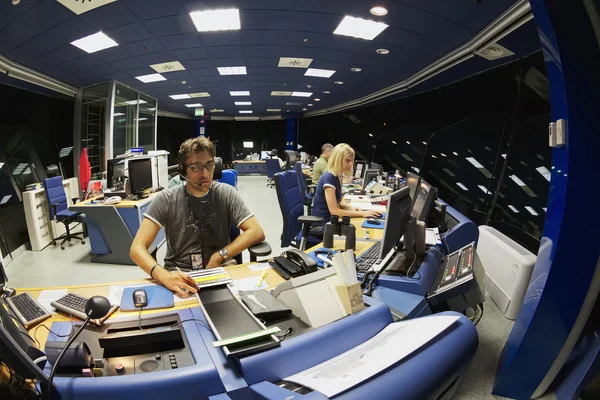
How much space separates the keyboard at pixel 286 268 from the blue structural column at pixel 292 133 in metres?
16.0

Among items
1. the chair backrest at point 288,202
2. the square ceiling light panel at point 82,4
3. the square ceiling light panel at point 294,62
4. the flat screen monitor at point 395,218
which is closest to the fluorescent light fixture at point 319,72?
the square ceiling light panel at point 294,62

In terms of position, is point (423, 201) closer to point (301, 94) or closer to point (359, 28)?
point (359, 28)

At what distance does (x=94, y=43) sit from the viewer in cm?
434

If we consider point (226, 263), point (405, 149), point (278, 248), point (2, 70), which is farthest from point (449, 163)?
point (2, 70)

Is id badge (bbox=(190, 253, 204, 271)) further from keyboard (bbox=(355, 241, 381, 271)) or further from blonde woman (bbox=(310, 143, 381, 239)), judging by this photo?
blonde woman (bbox=(310, 143, 381, 239))

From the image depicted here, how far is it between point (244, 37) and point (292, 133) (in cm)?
1307

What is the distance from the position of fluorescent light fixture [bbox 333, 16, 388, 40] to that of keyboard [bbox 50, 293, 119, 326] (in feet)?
12.3

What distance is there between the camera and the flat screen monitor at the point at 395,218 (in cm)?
164

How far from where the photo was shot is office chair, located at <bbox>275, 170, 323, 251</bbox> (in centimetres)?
299

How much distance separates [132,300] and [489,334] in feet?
9.03

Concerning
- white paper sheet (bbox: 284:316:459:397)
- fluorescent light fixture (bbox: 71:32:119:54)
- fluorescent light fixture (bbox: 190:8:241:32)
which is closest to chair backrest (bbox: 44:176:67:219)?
fluorescent light fixture (bbox: 71:32:119:54)

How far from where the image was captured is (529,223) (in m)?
3.44

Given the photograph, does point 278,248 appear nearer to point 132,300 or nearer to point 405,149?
point 132,300

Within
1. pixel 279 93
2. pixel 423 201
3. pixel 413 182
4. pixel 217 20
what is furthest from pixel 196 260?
pixel 279 93
